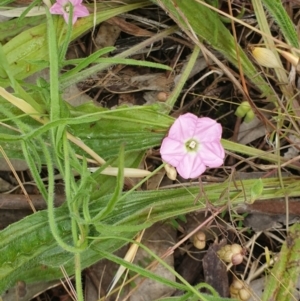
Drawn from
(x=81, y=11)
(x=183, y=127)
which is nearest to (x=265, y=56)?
(x=183, y=127)

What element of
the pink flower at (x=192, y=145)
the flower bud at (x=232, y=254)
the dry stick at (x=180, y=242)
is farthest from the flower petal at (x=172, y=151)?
the flower bud at (x=232, y=254)

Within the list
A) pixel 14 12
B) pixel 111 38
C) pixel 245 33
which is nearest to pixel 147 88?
pixel 111 38

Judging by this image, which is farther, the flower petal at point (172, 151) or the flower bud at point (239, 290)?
Result: the flower bud at point (239, 290)

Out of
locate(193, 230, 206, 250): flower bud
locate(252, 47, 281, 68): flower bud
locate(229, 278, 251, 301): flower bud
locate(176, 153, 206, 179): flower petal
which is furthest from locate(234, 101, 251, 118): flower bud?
locate(229, 278, 251, 301): flower bud

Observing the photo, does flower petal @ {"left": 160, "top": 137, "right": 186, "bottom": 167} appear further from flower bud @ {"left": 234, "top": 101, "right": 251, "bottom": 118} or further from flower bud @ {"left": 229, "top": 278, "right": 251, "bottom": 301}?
flower bud @ {"left": 229, "top": 278, "right": 251, "bottom": 301}

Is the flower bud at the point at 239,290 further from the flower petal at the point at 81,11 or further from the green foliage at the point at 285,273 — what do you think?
the flower petal at the point at 81,11

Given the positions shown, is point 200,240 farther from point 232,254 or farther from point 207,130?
point 207,130
